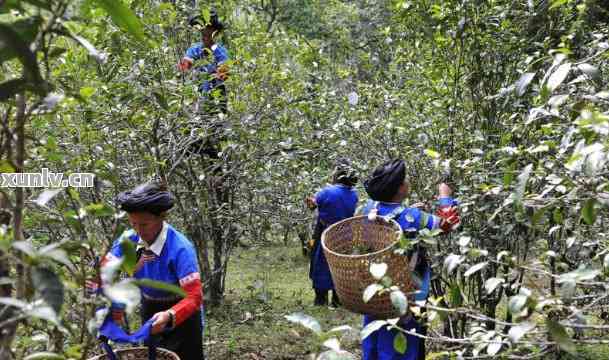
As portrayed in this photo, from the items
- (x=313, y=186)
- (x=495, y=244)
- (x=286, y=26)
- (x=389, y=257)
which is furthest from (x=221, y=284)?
(x=286, y=26)

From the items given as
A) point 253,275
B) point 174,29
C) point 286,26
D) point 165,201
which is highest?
point 286,26

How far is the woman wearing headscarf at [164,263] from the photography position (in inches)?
117

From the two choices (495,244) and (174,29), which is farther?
(174,29)

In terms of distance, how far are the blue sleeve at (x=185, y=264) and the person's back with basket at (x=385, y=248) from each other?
67 centimetres

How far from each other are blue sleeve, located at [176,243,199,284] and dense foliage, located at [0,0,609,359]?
1.46ft

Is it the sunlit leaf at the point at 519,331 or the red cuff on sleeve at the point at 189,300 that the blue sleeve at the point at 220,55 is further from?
the sunlit leaf at the point at 519,331

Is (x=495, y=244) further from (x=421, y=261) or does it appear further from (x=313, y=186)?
(x=313, y=186)

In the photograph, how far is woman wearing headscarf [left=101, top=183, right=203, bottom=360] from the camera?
2.97 m

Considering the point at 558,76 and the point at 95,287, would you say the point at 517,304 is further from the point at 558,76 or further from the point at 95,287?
the point at 95,287

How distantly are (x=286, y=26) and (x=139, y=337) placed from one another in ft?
35.2

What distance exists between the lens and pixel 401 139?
14.4ft

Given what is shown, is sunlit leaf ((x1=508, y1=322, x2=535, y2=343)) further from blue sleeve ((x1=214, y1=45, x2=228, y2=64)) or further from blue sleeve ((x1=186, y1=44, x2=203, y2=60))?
blue sleeve ((x1=186, y1=44, x2=203, y2=60))

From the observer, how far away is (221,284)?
6.18 metres

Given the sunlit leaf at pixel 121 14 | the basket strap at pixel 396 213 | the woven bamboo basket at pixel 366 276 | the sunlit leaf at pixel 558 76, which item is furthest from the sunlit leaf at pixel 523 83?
the basket strap at pixel 396 213
